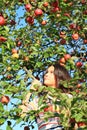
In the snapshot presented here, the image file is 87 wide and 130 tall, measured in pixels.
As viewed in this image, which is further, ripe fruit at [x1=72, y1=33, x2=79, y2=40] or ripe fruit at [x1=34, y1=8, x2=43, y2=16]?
ripe fruit at [x1=72, y1=33, x2=79, y2=40]

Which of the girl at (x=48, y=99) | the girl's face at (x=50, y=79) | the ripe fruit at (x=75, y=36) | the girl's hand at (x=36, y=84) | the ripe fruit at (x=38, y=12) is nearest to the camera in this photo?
the girl's hand at (x=36, y=84)

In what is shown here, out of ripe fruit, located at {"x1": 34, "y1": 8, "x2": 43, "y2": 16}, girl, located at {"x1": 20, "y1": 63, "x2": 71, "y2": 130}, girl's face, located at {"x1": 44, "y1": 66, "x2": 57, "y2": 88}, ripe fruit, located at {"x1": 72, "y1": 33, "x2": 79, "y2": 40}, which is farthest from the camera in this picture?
ripe fruit, located at {"x1": 72, "y1": 33, "x2": 79, "y2": 40}

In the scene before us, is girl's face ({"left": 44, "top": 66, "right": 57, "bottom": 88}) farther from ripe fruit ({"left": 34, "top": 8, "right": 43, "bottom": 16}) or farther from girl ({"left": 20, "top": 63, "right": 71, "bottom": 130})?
ripe fruit ({"left": 34, "top": 8, "right": 43, "bottom": 16})

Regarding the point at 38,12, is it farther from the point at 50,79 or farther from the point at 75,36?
the point at 50,79

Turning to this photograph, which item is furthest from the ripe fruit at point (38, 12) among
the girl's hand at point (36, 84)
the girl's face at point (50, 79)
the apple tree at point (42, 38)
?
the girl's hand at point (36, 84)

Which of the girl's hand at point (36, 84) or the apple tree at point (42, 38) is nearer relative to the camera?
the girl's hand at point (36, 84)

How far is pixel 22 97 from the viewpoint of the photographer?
3574 millimetres

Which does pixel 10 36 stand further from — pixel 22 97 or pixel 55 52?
pixel 22 97

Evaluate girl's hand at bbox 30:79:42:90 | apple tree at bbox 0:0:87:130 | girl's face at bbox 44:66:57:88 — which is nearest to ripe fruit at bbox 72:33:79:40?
apple tree at bbox 0:0:87:130

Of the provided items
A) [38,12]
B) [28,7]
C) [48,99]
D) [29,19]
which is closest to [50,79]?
[48,99]

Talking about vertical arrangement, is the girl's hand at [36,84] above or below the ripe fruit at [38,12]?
below

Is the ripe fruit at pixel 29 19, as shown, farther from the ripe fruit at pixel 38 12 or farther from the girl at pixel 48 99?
the girl at pixel 48 99

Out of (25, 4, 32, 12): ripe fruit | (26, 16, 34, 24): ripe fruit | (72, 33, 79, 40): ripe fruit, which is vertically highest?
(25, 4, 32, 12): ripe fruit

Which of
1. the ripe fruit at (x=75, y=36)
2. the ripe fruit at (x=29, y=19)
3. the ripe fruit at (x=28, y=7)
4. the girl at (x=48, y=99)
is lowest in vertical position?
the girl at (x=48, y=99)
